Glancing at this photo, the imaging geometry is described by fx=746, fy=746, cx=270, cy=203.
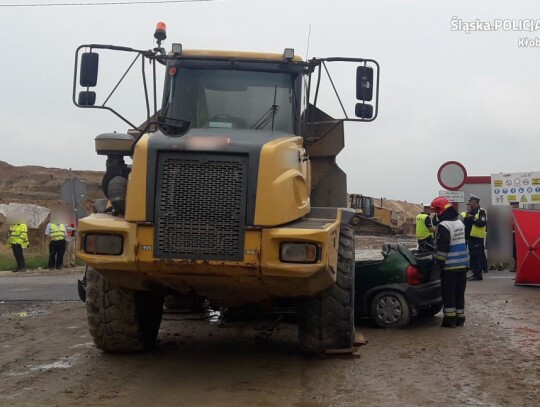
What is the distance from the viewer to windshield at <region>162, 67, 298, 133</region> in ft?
24.6

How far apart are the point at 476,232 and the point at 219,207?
35.0 feet

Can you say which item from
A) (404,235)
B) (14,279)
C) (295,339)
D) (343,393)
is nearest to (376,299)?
(295,339)

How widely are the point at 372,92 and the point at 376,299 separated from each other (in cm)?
286

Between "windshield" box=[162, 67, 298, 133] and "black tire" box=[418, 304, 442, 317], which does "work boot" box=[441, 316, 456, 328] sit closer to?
"black tire" box=[418, 304, 442, 317]

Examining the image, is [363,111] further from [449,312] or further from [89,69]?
[449,312]

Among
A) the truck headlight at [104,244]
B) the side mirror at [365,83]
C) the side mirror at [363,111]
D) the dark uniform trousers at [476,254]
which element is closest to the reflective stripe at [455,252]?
the side mirror at [363,111]

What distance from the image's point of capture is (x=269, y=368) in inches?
281

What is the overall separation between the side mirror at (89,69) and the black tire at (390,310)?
14.4 ft

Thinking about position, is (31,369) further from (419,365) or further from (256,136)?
(419,365)

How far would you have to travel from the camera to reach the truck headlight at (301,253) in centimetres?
610

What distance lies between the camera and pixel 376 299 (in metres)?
9.48

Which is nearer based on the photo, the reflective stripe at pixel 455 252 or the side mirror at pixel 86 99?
the side mirror at pixel 86 99

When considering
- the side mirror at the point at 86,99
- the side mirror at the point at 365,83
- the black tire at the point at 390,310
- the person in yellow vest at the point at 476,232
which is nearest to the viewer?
the side mirror at the point at 86,99

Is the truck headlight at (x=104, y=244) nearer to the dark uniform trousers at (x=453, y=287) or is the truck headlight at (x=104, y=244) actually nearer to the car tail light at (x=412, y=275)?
the car tail light at (x=412, y=275)
